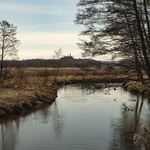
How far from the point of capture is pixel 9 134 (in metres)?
19.6

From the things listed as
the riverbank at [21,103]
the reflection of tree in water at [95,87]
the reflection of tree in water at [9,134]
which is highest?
the reflection of tree in water at [95,87]

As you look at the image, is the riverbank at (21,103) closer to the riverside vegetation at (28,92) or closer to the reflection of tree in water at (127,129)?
the riverside vegetation at (28,92)

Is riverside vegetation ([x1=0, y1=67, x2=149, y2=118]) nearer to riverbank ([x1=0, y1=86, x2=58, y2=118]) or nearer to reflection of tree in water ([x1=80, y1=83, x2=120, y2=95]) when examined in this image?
riverbank ([x1=0, y1=86, x2=58, y2=118])

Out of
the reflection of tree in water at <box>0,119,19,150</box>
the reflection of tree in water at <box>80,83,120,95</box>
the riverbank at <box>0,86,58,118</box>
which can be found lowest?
the reflection of tree in water at <box>0,119,19,150</box>

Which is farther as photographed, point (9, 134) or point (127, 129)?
point (127, 129)

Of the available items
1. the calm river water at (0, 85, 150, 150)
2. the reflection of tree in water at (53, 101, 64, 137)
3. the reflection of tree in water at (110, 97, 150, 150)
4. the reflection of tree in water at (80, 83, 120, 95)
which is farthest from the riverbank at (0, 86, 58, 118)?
the reflection of tree in water at (80, 83, 120, 95)

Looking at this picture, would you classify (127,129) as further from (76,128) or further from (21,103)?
(21,103)

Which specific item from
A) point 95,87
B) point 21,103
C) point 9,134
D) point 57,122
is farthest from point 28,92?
point 95,87

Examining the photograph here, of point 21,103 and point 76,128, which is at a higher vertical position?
point 21,103

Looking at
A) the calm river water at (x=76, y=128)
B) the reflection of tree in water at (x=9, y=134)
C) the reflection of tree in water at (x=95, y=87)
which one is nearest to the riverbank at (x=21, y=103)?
the calm river water at (x=76, y=128)

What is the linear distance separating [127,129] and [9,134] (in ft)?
21.6

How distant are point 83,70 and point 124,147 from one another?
14.7 feet

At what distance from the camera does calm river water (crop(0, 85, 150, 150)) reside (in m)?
17.2

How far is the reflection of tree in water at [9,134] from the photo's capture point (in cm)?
1716
